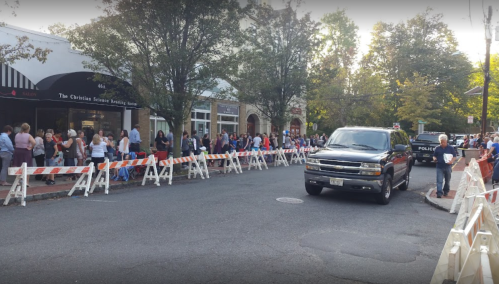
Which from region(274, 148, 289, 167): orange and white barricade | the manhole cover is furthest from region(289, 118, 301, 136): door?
the manhole cover

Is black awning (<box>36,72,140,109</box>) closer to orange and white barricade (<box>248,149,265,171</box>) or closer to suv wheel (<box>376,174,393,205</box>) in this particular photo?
orange and white barricade (<box>248,149,265,171</box>)

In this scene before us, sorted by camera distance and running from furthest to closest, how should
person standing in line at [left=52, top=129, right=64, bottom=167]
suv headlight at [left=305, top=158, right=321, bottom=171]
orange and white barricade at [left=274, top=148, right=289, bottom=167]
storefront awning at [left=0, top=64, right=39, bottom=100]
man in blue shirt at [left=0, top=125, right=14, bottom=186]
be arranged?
1. orange and white barricade at [left=274, top=148, right=289, bottom=167]
2. storefront awning at [left=0, top=64, right=39, bottom=100]
3. person standing in line at [left=52, top=129, right=64, bottom=167]
4. man in blue shirt at [left=0, top=125, right=14, bottom=186]
5. suv headlight at [left=305, top=158, right=321, bottom=171]

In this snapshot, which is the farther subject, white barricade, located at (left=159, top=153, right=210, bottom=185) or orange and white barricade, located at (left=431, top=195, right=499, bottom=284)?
white barricade, located at (left=159, top=153, right=210, bottom=185)

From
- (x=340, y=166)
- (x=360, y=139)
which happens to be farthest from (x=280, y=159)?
(x=340, y=166)

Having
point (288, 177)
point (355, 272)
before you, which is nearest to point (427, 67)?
point (288, 177)

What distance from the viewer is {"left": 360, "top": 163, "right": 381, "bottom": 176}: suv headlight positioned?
9.53 m

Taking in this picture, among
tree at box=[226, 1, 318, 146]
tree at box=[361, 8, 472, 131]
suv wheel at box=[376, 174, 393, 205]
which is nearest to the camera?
suv wheel at box=[376, 174, 393, 205]

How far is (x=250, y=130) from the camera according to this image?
32562mm

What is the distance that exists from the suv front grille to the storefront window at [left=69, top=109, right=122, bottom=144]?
12.2m

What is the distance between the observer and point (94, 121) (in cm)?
1834

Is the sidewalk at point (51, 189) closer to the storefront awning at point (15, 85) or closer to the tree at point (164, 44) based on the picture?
the storefront awning at point (15, 85)

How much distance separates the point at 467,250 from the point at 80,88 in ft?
48.4

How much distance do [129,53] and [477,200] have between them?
12.8 metres

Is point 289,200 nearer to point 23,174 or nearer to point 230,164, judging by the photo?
point 23,174
